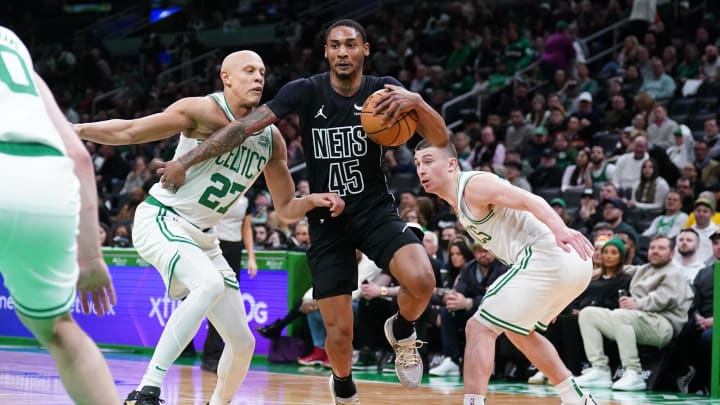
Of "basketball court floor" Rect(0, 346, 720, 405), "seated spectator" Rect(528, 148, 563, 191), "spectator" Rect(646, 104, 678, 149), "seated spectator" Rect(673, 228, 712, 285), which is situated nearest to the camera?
"basketball court floor" Rect(0, 346, 720, 405)

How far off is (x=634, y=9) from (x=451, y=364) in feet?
27.8

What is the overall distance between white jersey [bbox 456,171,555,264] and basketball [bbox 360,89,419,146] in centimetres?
48

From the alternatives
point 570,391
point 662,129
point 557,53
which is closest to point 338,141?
point 570,391

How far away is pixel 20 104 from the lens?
353cm

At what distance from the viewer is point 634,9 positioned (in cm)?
1680

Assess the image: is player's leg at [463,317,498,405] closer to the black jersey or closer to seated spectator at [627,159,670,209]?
the black jersey

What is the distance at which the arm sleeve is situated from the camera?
6309 millimetres

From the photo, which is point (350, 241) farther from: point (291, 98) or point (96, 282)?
point (96, 282)

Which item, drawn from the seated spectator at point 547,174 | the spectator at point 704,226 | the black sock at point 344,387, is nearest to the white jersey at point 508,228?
the black sock at point 344,387

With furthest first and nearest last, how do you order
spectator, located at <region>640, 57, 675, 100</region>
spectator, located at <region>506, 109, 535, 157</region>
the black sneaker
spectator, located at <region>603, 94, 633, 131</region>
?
spectator, located at <region>506, 109, 535, 157</region> < spectator, located at <region>640, 57, 675, 100</region> < spectator, located at <region>603, 94, 633, 131</region> < the black sneaker

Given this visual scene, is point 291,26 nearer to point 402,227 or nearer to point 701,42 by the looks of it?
point 701,42

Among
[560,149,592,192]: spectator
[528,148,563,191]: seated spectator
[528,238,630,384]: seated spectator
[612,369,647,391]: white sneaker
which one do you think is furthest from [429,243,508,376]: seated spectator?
[528,148,563,191]: seated spectator

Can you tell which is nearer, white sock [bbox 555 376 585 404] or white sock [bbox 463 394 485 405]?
white sock [bbox 463 394 485 405]

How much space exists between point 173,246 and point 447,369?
5.09 metres
